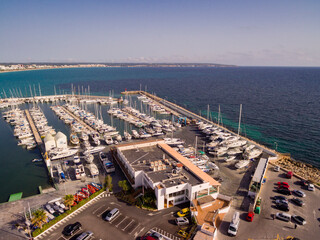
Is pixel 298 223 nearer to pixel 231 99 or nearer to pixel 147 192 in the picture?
pixel 147 192

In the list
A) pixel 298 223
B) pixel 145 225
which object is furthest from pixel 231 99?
pixel 145 225

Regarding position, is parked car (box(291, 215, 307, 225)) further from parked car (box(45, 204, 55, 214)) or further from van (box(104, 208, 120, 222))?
parked car (box(45, 204, 55, 214))

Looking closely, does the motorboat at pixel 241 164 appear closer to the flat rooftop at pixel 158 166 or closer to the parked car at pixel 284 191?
the parked car at pixel 284 191

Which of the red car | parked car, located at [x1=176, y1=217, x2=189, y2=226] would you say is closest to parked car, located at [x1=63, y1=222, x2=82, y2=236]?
parked car, located at [x1=176, y1=217, x2=189, y2=226]

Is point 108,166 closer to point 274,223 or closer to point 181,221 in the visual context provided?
point 181,221

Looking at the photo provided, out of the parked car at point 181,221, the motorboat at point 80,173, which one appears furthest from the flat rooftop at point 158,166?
the motorboat at point 80,173
